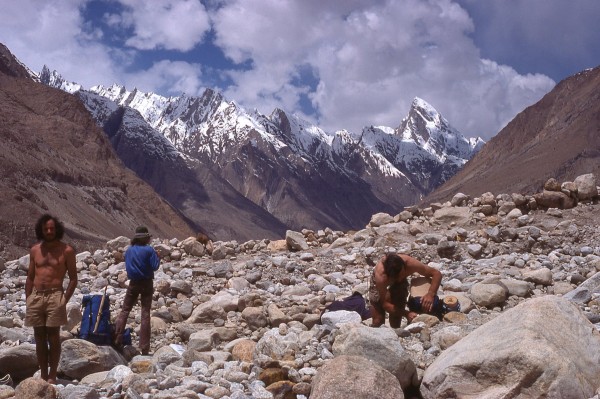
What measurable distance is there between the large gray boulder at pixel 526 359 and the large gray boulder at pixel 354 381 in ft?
1.24

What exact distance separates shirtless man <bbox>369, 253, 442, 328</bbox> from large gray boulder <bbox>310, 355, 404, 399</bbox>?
2.09 metres

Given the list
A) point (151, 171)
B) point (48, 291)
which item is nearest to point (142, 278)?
point (48, 291)

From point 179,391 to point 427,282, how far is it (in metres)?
3.88

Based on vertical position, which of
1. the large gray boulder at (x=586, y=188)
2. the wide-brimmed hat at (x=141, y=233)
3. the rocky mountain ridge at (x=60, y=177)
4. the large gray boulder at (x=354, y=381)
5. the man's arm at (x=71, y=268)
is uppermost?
the rocky mountain ridge at (x=60, y=177)

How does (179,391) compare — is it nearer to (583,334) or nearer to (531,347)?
(531,347)

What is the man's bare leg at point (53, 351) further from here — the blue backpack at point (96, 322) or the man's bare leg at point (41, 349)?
the blue backpack at point (96, 322)

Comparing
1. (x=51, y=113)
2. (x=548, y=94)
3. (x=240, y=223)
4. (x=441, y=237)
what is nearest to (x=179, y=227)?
(x=51, y=113)

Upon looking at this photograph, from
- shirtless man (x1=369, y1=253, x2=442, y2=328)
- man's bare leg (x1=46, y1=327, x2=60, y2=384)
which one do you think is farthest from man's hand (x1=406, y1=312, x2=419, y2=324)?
man's bare leg (x1=46, y1=327, x2=60, y2=384)

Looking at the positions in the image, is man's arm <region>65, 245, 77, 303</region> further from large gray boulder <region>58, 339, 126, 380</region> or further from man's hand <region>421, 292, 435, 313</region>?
man's hand <region>421, 292, 435, 313</region>

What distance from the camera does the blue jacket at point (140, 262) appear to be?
6.79 metres

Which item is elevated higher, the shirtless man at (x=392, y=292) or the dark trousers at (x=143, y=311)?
the shirtless man at (x=392, y=292)

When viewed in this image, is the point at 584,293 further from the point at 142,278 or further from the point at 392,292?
the point at 142,278

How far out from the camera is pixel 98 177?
65.7 metres

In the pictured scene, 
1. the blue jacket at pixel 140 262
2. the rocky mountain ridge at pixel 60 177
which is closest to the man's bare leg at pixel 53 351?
the blue jacket at pixel 140 262
